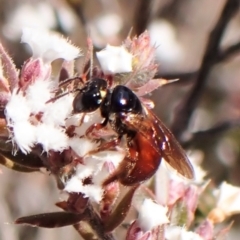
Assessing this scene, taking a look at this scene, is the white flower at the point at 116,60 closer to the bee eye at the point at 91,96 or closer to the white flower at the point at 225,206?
the bee eye at the point at 91,96

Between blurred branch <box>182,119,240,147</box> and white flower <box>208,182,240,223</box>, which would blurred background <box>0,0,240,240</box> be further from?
white flower <box>208,182,240,223</box>

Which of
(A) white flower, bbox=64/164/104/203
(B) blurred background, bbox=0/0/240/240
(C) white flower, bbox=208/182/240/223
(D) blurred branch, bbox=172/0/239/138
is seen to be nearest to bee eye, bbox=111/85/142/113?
(A) white flower, bbox=64/164/104/203

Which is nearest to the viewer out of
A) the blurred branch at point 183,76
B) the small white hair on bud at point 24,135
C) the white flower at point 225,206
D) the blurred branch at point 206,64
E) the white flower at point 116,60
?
the small white hair on bud at point 24,135

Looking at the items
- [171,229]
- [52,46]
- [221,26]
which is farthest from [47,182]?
[52,46]

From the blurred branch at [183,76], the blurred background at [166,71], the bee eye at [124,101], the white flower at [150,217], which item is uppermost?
the bee eye at [124,101]

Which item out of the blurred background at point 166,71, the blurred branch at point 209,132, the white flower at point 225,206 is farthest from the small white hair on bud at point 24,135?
the blurred branch at point 209,132
